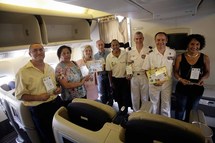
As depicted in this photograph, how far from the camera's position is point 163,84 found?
2.14 meters

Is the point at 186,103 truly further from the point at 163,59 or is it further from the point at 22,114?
the point at 22,114

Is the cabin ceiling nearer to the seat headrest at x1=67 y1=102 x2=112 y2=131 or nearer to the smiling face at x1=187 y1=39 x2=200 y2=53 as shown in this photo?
the smiling face at x1=187 y1=39 x2=200 y2=53

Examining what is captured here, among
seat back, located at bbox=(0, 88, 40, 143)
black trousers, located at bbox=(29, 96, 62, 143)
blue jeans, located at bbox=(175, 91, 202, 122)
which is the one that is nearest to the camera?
seat back, located at bbox=(0, 88, 40, 143)

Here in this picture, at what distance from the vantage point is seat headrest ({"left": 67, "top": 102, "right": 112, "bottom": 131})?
83 cm

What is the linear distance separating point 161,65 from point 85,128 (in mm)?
1635

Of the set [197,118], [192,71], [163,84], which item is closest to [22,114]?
[197,118]

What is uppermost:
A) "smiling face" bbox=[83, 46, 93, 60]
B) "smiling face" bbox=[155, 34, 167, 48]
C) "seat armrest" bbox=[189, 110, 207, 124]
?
"smiling face" bbox=[155, 34, 167, 48]

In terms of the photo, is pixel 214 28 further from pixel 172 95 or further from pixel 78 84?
pixel 78 84

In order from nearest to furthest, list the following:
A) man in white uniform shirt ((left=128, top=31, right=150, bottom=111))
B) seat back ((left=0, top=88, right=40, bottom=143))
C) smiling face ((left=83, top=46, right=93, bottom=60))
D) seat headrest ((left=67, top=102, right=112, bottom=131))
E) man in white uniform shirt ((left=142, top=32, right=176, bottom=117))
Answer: seat headrest ((left=67, top=102, right=112, bottom=131))
seat back ((left=0, top=88, right=40, bottom=143))
man in white uniform shirt ((left=142, top=32, right=176, bottom=117))
man in white uniform shirt ((left=128, top=31, right=150, bottom=111))
smiling face ((left=83, top=46, right=93, bottom=60))

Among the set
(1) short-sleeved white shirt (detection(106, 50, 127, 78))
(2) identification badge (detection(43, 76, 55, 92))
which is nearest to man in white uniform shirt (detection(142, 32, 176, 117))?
(1) short-sleeved white shirt (detection(106, 50, 127, 78))

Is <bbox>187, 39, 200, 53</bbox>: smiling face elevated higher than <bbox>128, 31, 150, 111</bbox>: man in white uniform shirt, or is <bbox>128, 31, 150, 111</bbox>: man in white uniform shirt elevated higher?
<bbox>187, 39, 200, 53</bbox>: smiling face

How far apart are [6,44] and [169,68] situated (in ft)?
7.04

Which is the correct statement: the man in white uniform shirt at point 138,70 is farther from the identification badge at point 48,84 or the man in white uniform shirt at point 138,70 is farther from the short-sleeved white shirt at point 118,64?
the identification badge at point 48,84

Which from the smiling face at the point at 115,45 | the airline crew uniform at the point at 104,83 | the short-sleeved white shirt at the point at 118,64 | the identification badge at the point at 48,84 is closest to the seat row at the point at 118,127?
the identification badge at the point at 48,84
